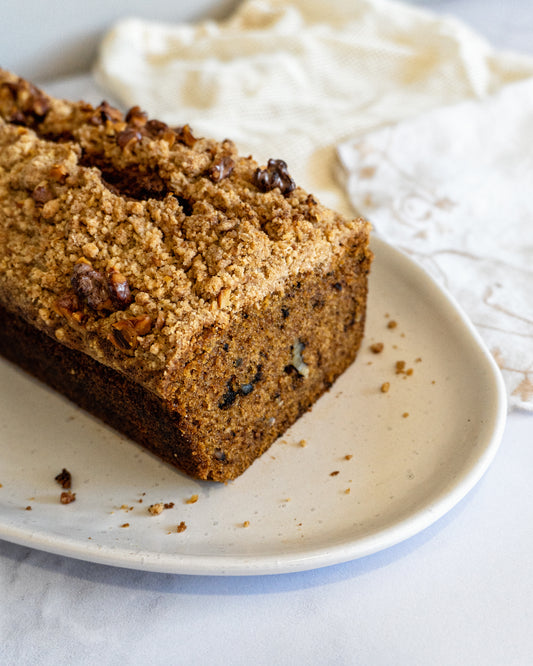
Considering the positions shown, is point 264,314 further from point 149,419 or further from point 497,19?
point 497,19

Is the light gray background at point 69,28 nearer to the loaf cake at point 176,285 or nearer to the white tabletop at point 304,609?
the loaf cake at point 176,285

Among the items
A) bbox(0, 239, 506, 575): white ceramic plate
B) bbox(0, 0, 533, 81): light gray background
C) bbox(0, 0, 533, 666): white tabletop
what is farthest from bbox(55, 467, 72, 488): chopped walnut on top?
bbox(0, 0, 533, 81): light gray background

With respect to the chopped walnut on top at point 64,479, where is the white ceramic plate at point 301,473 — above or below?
below

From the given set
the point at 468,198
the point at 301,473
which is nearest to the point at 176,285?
the point at 301,473

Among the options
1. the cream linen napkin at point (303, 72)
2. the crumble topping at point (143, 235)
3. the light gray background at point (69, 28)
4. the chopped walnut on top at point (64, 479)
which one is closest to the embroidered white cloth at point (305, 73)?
the cream linen napkin at point (303, 72)

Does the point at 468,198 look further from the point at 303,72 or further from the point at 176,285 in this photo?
the point at 176,285

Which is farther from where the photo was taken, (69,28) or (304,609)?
(69,28)

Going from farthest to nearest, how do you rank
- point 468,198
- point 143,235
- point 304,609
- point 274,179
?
point 468,198
point 274,179
point 143,235
point 304,609
